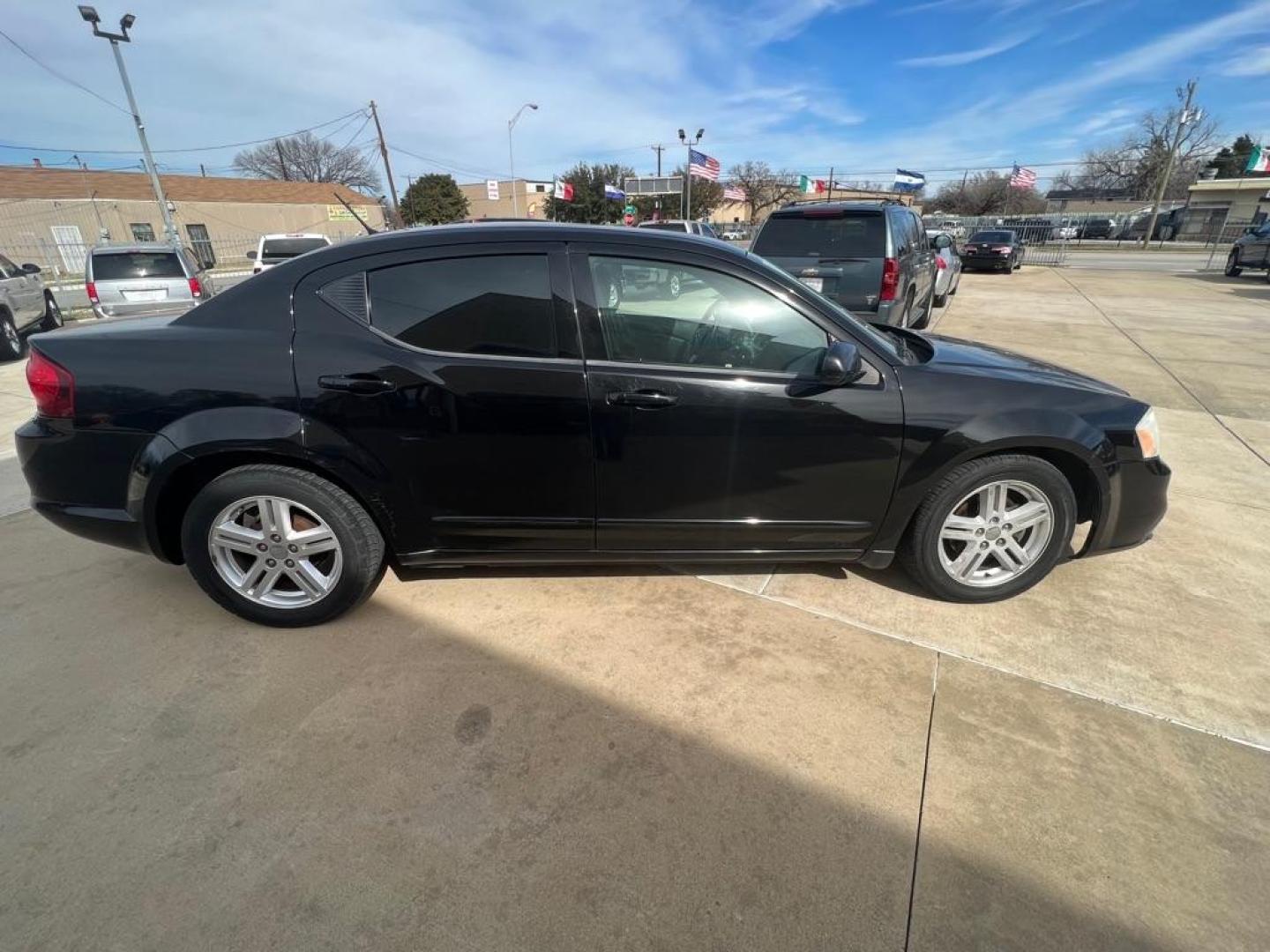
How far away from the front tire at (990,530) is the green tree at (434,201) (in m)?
48.0

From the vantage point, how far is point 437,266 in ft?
8.28

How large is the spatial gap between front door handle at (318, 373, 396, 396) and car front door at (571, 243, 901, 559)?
789 mm

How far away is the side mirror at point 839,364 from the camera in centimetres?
238

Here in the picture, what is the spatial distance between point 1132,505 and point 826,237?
15.8ft

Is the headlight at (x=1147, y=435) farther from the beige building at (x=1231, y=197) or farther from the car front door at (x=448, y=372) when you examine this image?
the beige building at (x=1231, y=197)

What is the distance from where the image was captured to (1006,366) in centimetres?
289

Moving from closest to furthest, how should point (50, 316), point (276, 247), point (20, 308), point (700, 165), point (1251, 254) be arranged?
point (20, 308) < point (50, 316) < point (276, 247) < point (1251, 254) < point (700, 165)

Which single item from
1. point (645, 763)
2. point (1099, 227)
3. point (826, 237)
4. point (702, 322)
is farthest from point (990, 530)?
point (1099, 227)

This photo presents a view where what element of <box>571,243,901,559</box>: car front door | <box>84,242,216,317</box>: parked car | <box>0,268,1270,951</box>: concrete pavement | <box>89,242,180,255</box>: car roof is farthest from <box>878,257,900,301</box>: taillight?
<box>89,242,180,255</box>: car roof

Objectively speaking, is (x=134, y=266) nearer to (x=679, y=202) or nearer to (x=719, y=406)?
(x=719, y=406)

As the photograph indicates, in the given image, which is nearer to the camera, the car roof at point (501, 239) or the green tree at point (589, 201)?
the car roof at point (501, 239)

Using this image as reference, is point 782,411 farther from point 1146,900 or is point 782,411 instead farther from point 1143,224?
point 1143,224

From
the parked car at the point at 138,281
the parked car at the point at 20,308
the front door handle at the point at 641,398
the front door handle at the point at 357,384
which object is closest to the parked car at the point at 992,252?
the parked car at the point at 138,281

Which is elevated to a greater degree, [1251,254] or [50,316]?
[1251,254]
